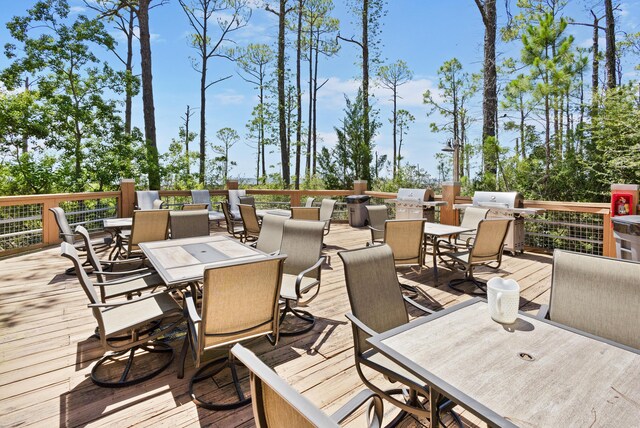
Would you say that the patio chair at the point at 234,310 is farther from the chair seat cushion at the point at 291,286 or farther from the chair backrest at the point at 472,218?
the chair backrest at the point at 472,218

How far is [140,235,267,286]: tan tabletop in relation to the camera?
8.15 feet

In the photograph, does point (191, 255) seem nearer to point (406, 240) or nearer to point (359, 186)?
point (406, 240)

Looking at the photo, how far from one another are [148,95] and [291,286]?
31.6 feet

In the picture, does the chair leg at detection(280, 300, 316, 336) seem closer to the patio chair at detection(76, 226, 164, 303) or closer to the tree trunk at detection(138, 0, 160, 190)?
the patio chair at detection(76, 226, 164, 303)

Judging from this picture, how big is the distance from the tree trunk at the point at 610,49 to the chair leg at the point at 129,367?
12.9 metres

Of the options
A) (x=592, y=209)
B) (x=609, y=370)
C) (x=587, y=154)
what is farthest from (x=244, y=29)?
(x=609, y=370)

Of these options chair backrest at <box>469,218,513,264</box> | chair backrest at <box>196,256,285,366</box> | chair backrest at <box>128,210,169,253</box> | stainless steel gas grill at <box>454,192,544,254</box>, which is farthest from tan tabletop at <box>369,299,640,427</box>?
stainless steel gas grill at <box>454,192,544,254</box>

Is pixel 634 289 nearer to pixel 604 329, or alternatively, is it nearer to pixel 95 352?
pixel 604 329

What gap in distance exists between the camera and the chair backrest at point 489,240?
368 centimetres

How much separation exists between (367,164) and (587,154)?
6.43 metres

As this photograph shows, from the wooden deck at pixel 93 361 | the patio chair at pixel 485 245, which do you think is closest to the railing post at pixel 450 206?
the wooden deck at pixel 93 361

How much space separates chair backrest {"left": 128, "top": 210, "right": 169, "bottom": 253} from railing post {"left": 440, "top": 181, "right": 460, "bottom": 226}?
17.1 ft

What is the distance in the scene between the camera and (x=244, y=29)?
16219mm

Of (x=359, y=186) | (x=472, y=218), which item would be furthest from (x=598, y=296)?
(x=359, y=186)
